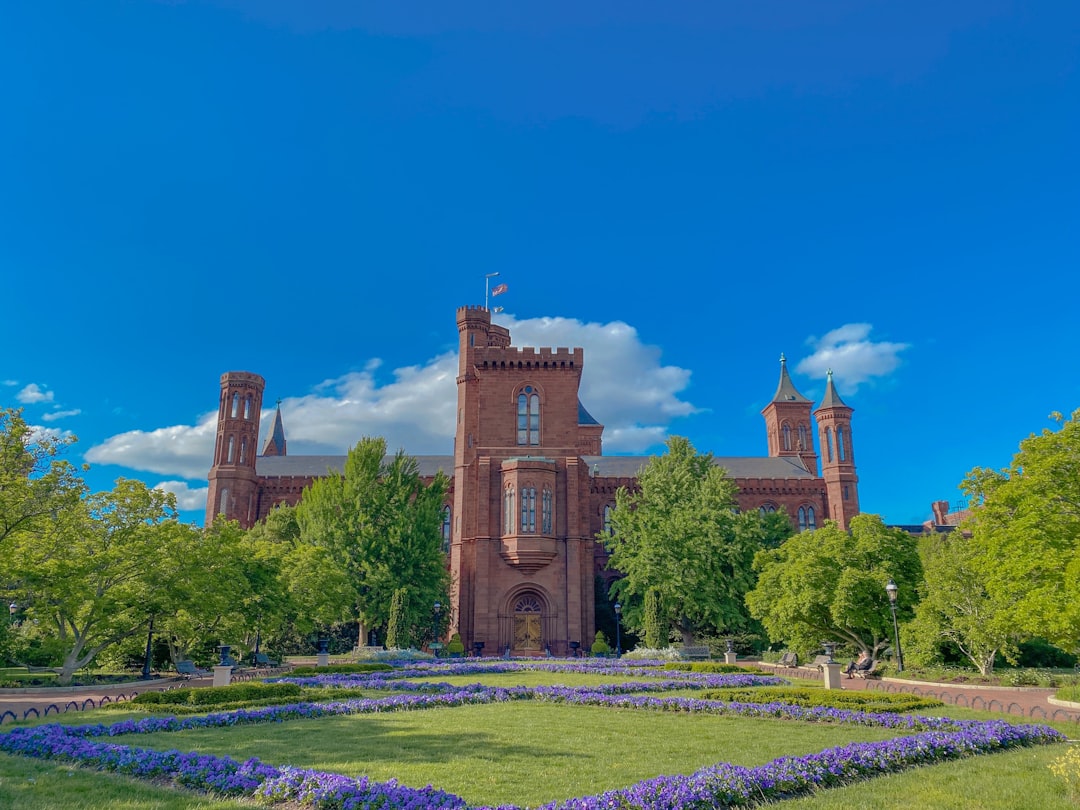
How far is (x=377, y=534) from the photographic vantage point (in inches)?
1783

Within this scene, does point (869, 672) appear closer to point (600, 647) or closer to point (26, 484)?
point (600, 647)

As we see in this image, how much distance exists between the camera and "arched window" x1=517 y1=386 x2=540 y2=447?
49688 millimetres

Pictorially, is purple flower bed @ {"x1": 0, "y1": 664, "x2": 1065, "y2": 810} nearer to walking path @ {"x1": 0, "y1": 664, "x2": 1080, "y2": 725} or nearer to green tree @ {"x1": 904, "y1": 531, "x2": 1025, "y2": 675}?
walking path @ {"x1": 0, "y1": 664, "x2": 1080, "y2": 725}

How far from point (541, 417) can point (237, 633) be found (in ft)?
82.1

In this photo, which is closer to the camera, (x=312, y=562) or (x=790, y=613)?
(x=790, y=613)

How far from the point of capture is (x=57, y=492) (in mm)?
21734

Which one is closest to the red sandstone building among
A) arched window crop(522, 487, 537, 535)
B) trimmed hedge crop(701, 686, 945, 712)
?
arched window crop(522, 487, 537, 535)

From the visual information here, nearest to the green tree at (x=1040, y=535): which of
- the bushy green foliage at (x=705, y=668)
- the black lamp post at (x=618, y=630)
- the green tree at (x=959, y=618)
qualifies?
the green tree at (x=959, y=618)

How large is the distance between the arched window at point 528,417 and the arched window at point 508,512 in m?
4.16

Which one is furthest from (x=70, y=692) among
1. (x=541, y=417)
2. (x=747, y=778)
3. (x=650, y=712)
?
(x=541, y=417)

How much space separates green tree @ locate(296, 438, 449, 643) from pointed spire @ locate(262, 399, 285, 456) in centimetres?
3888

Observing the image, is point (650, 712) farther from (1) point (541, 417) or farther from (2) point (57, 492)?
(1) point (541, 417)

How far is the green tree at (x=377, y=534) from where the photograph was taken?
144 ft

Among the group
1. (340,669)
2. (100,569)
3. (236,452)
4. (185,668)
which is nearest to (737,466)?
(236,452)
